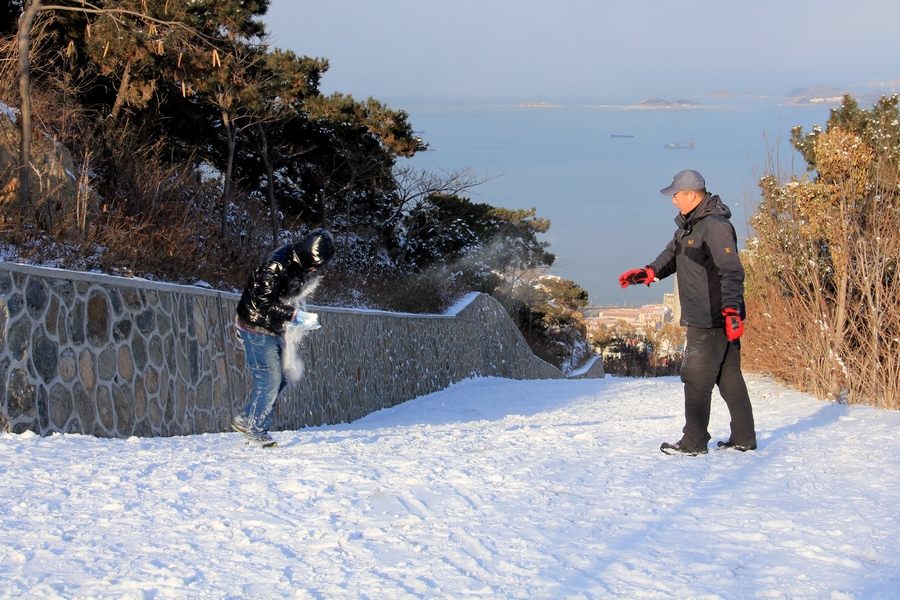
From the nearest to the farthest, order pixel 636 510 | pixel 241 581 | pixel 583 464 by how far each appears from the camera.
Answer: pixel 241 581 < pixel 636 510 < pixel 583 464

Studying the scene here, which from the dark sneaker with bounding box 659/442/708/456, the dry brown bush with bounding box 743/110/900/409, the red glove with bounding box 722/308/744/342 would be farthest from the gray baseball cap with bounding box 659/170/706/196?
the dry brown bush with bounding box 743/110/900/409

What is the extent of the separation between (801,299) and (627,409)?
2645mm

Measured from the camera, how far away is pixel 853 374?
10.6 m

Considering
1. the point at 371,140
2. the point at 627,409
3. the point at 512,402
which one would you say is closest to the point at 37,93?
the point at 512,402

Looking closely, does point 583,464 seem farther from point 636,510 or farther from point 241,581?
point 241,581

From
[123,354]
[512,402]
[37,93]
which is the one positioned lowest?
[512,402]

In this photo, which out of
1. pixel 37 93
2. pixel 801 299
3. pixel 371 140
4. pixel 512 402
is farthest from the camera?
pixel 371 140

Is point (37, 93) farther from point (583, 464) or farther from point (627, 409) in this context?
point (583, 464)

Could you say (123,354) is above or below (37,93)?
below

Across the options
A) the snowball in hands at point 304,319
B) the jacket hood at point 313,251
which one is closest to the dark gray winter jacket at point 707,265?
the jacket hood at point 313,251

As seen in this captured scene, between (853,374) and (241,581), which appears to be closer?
(241,581)

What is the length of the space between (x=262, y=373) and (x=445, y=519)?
2.63 meters

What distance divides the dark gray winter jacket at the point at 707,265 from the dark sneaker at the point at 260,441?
10.1 feet

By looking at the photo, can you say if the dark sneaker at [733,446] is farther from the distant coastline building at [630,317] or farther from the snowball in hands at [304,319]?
the distant coastline building at [630,317]
